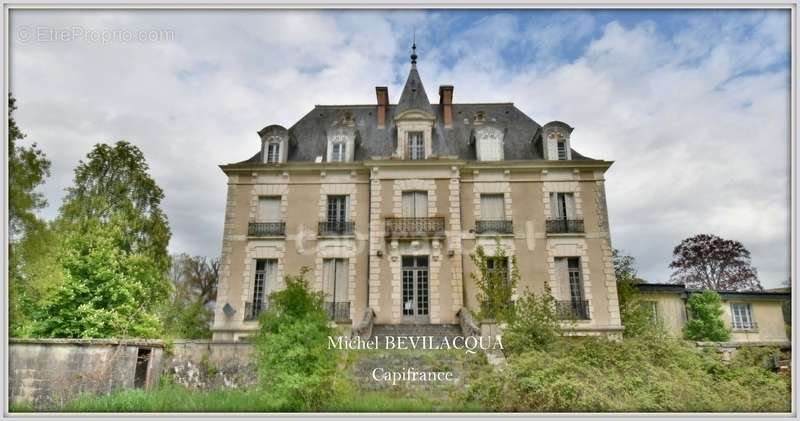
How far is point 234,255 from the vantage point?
12.4 m

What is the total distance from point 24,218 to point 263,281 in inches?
226

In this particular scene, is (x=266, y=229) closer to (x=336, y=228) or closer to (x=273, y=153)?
(x=336, y=228)

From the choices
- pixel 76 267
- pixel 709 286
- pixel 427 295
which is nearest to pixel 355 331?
pixel 427 295

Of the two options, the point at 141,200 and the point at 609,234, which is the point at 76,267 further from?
the point at 609,234

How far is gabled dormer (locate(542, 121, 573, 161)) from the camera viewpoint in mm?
13418

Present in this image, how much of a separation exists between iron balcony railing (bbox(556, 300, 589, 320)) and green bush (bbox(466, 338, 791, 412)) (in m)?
3.69

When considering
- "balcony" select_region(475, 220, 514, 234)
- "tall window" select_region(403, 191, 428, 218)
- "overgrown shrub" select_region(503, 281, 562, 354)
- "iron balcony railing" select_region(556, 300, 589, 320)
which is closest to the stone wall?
"overgrown shrub" select_region(503, 281, 562, 354)

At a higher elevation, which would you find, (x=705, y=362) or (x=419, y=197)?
(x=419, y=197)

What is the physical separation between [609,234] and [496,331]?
5653mm

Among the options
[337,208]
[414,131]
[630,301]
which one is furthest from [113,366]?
[630,301]

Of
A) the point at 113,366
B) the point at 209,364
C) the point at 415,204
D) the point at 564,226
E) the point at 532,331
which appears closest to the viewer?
the point at 113,366

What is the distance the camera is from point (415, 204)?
42.1 feet

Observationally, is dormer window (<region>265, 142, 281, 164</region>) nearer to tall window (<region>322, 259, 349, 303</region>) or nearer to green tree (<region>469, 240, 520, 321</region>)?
tall window (<region>322, 259, 349, 303</region>)

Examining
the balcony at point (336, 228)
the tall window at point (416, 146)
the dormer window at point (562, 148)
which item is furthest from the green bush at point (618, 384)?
the tall window at point (416, 146)
